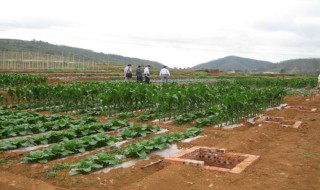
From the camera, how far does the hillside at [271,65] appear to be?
3155 inches

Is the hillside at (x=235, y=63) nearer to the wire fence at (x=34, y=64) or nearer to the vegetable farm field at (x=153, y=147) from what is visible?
the wire fence at (x=34, y=64)

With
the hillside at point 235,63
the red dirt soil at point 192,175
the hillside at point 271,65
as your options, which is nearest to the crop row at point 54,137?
the red dirt soil at point 192,175

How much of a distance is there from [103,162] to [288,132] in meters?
5.75

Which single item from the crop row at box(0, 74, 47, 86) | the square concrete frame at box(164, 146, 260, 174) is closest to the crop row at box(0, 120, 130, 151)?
the square concrete frame at box(164, 146, 260, 174)

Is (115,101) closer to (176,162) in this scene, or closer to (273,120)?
(273,120)

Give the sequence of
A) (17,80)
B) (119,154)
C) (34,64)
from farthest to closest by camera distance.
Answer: (34,64), (17,80), (119,154)

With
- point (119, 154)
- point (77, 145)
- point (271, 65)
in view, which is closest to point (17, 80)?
point (77, 145)

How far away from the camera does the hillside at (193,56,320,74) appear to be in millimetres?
80125

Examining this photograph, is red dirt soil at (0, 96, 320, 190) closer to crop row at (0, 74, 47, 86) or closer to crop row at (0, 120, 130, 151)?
crop row at (0, 120, 130, 151)

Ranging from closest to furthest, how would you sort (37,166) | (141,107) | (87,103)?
1. (37,166)
2. (141,107)
3. (87,103)

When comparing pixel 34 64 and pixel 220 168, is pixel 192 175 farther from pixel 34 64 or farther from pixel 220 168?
pixel 34 64

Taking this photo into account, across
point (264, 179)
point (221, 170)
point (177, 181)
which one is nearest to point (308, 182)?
point (264, 179)

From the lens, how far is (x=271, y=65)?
351 ft

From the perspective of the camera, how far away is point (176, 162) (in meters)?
6.47
